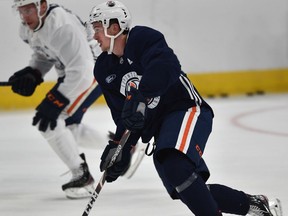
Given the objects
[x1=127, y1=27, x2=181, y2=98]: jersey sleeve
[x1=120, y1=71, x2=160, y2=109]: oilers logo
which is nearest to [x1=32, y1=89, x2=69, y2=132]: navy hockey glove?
[x1=120, y1=71, x2=160, y2=109]: oilers logo

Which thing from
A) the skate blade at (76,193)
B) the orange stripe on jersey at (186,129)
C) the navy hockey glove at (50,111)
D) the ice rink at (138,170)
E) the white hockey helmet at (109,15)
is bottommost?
the ice rink at (138,170)

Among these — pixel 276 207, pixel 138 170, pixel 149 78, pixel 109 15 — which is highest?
pixel 109 15

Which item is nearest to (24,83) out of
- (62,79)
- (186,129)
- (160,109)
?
(62,79)

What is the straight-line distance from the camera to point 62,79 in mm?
Answer: 4031

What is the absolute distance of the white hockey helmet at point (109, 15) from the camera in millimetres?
2859

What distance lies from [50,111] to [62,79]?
214 mm

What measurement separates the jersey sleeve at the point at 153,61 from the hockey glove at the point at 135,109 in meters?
0.02

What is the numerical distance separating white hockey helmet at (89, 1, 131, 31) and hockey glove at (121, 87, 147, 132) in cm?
33

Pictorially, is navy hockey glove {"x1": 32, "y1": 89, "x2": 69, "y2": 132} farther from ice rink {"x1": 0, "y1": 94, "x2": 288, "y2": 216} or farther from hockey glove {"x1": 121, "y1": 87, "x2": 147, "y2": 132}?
hockey glove {"x1": 121, "y1": 87, "x2": 147, "y2": 132}

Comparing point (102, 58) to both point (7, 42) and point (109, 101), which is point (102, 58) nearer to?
point (109, 101)

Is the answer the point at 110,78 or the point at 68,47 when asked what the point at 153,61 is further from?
the point at 68,47

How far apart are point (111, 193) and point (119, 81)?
1100 millimetres

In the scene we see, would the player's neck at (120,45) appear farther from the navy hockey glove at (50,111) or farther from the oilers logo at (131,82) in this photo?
the navy hockey glove at (50,111)

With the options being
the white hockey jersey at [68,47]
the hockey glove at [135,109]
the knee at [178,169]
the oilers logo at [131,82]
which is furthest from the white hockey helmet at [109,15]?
the white hockey jersey at [68,47]
